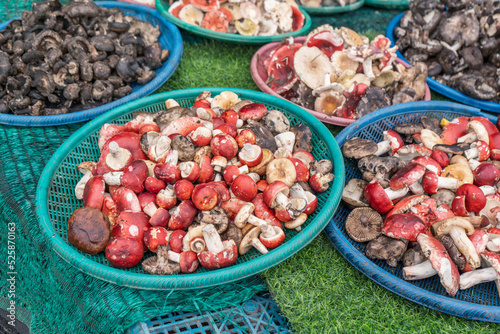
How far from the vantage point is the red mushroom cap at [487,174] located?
2.55 metres

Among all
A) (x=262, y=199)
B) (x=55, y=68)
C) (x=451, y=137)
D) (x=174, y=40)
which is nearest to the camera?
(x=262, y=199)

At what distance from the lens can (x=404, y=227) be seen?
2.24 meters

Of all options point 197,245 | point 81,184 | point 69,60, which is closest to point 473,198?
point 197,245

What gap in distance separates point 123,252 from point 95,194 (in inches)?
19.0

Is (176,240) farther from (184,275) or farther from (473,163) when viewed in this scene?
(473,163)

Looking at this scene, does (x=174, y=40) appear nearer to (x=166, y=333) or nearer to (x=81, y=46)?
(x=81, y=46)

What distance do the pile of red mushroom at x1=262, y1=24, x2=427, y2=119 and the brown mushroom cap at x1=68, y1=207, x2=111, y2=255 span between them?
220 centimetres

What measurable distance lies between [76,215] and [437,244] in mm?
2232

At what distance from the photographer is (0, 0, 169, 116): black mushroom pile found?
3297 mm

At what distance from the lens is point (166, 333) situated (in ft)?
7.14

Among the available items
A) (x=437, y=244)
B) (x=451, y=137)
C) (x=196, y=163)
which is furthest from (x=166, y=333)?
(x=451, y=137)

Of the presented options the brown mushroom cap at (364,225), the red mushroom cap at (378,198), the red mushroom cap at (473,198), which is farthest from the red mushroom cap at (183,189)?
the red mushroom cap at (473,198)

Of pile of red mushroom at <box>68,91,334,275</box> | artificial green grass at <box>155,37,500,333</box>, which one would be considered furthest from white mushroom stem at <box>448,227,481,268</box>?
pile of red mushroom at <box>68,91,334,275</box>

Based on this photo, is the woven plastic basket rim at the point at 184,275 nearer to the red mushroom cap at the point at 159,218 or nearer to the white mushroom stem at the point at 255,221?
the white mushroom stem at the point at 255,221
